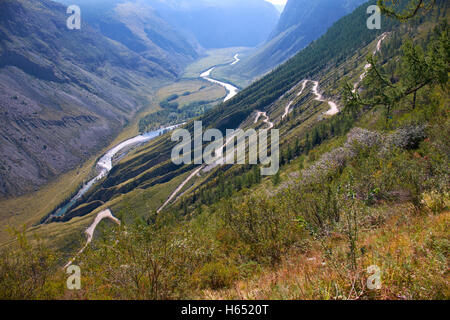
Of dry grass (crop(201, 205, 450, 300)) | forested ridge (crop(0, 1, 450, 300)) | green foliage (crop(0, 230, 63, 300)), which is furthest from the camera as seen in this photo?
green foliage (crop(0, 230, 63, 300))

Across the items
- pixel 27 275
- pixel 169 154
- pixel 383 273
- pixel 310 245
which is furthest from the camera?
pixel 169 154

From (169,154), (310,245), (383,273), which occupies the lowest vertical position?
(383,273)

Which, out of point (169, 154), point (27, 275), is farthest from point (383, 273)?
point (169, 154)

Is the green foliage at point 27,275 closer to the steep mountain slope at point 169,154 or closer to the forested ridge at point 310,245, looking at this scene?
the forested ridge at point 310,245

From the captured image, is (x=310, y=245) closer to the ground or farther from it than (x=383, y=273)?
farther from it

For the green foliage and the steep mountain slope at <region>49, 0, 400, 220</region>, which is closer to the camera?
the green foliage

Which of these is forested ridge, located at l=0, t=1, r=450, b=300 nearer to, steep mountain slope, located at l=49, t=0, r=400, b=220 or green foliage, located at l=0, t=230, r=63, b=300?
green foliage, located at l=0, t=230, r=63, b=300

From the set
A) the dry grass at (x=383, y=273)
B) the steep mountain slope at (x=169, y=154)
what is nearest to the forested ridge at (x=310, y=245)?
the dry grass at (x=383, y=273)

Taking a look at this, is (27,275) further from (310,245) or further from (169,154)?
(169,154)

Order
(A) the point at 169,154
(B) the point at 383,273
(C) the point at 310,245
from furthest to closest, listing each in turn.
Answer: (A) the point at 169,154 → (C) the point at 310,245 → (B) the point at 383,273

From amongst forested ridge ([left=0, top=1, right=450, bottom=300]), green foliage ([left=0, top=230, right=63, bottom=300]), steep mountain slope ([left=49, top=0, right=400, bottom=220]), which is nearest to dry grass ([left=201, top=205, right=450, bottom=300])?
forested ridge ([left=0, top=1, right=450, bottom=300])

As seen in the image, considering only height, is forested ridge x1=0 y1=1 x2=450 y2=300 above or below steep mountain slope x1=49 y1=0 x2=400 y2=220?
below

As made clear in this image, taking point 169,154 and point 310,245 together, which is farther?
point 169,154
